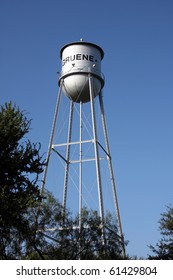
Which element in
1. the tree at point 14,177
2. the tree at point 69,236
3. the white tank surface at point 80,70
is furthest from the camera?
the white tank surface at point 80,70

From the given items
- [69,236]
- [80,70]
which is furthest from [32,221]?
[80,70]

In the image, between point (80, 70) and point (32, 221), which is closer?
point (32, 221)

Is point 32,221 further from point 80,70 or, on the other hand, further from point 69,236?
point 80,70

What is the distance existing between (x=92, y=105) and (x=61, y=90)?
359 centimetres

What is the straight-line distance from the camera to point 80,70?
33.6 m

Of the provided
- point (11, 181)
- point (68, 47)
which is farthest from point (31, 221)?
point (68, 47)

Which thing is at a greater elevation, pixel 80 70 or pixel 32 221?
pixel 80 70

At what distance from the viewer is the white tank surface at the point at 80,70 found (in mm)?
33688

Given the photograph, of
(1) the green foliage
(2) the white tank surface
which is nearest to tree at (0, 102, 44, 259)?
(1) the green foliage

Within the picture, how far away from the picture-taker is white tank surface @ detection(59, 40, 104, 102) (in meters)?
33.7

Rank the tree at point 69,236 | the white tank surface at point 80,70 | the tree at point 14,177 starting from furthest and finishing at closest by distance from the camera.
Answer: the white tank surface at point 80,70
the tree at point 69,236
the tree at point 14,177

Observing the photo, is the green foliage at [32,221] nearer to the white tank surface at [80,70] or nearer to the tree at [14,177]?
the tree at [14,177]

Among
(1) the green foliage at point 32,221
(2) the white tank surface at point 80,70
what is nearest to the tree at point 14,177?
(1) the green foliage at point 32,221
